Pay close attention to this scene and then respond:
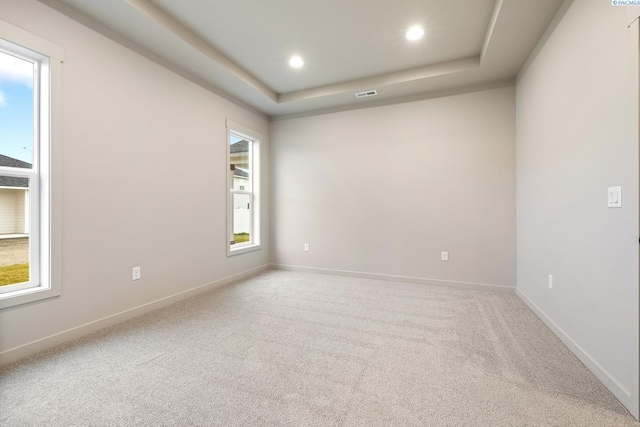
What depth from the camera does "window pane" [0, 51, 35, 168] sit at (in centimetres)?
193

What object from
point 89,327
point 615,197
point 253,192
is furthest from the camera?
point 253,192

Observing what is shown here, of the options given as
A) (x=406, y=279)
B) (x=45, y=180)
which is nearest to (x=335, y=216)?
(x=406, y=279)

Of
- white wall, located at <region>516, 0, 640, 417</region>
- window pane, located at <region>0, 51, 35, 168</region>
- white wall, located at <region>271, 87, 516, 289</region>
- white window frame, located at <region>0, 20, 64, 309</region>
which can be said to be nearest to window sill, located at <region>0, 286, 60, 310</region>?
white window frame, located at <region>0, 20, 64, 309</region>

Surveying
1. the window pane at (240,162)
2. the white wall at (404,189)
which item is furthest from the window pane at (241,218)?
the white wall at (404,189)

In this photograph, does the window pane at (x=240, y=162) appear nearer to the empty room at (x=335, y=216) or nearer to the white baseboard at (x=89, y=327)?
the empty room at (x=335, y=216)

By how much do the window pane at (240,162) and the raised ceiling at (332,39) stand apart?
774mm

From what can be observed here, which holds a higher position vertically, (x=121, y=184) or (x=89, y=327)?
(x=121, y=184)

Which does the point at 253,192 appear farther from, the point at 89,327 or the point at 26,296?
the point at 26,296

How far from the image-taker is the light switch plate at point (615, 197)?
151cm

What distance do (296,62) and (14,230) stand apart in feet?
9.74

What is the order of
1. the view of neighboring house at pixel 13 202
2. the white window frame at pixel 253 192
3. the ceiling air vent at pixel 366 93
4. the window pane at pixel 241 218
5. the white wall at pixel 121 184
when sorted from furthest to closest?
1. the window pane at pixel 241 218
2. the white window frame at pixel 253 192
3. the ceiling air vent at pixel 366 93
4. the white wall at pixel 121 184
5. the view of neighboring house at pixel 13 202

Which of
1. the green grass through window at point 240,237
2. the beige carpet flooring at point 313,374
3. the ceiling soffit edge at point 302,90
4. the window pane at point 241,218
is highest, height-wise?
the ceiling soffit edge at point 302,90

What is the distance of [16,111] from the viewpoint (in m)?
1.98

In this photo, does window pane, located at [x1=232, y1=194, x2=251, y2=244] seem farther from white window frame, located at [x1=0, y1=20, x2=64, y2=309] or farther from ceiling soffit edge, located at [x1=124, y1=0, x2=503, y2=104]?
white window frame, located at [x1=0, y1=20, x2=64, y2=309]
